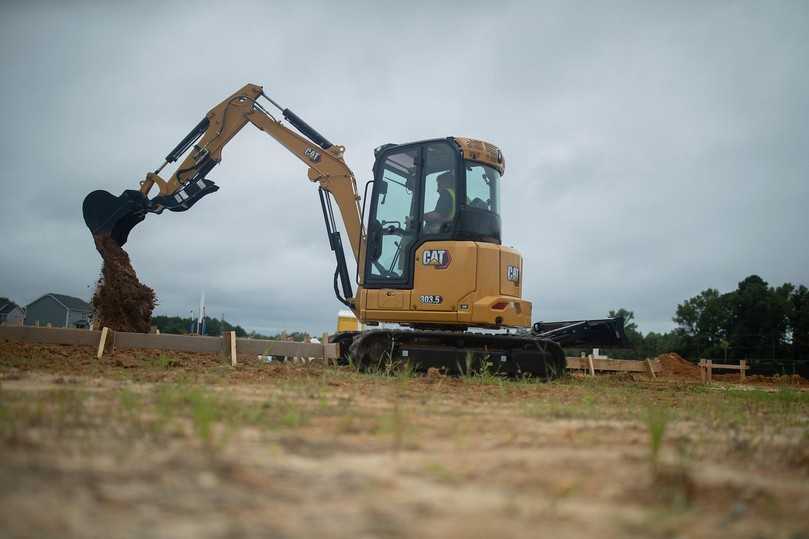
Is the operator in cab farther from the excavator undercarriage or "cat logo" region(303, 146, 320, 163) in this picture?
"cat logo" region(303, 146, 320, 163)

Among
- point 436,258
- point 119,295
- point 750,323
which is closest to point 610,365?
point 436,258

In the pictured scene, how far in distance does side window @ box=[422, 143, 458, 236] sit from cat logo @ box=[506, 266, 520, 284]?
4.12ft

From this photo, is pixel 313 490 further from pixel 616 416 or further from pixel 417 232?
pixel 417 232

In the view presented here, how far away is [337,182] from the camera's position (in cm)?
1213

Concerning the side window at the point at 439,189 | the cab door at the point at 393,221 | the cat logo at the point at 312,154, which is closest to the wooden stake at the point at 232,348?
the cab door at the point at 393,221

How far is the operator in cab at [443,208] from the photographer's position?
32.9 feet

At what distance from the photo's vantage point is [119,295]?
39.8 feet

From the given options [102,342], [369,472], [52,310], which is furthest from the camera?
[52,310]

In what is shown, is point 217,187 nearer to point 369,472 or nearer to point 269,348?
point 269,348

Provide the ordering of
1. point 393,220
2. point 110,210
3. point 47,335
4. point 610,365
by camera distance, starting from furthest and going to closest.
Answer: point 610,365
point 110,210
point 393,220
point 47,335

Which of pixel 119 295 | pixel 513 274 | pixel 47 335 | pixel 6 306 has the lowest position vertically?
pixel 47 335

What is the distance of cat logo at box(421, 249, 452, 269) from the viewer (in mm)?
9812

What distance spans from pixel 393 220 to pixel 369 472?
812 cm

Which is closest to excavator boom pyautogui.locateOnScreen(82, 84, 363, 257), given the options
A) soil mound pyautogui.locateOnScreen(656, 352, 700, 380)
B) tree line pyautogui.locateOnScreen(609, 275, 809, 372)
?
soil mound pyautogui.locateOnScreen(656, 352, 700, 380)
